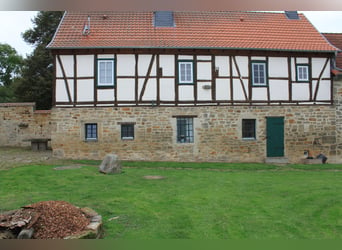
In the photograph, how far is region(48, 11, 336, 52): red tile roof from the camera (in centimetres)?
1409

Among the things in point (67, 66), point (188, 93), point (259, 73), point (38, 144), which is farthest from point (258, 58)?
point (38, 144)

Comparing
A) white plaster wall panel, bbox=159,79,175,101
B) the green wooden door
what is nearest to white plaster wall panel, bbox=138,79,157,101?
white plaster wall panel, bbox=159,79,175,101

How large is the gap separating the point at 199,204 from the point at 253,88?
29.0ft

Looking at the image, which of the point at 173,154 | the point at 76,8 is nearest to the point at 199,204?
the point at 76,8

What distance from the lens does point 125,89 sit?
14039 mm

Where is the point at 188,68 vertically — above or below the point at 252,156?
above

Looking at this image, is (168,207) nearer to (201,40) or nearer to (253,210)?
(253,210)

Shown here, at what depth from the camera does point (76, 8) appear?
1754 millimetres

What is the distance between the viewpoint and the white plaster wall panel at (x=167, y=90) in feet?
46.5

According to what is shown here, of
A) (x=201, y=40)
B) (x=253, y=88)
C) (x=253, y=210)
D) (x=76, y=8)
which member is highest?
(x=201, y=40)

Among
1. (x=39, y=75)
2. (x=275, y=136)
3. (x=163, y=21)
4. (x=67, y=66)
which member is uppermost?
(x=163, y=21)

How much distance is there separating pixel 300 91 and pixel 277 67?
1.48 metres

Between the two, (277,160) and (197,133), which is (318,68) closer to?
(277,160)

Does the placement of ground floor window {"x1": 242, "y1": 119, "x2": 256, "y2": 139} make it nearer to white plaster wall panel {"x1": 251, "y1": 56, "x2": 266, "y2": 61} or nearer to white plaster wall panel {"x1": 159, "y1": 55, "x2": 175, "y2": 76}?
white plaster wall panel {"x1": 251, "y1": 56, "x2": 266, "y2": 61}
